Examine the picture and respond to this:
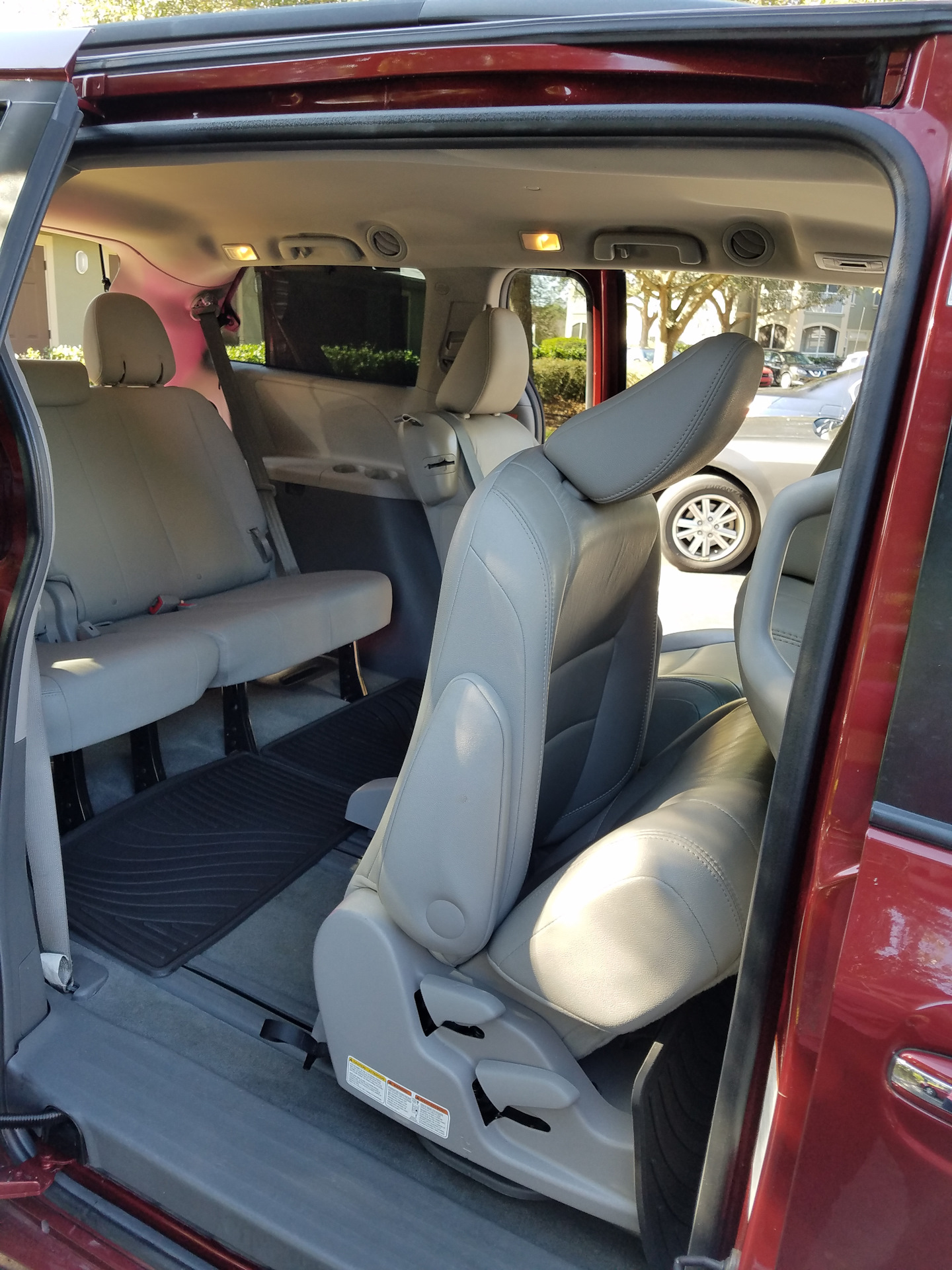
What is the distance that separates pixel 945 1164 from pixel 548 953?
524mm

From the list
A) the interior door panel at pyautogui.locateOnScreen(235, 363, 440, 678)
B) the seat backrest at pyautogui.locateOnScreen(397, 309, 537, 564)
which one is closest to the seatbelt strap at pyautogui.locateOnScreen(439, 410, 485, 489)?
the seat backrest at pyautogui.locateOnScreen(397, 309, 537, 564)

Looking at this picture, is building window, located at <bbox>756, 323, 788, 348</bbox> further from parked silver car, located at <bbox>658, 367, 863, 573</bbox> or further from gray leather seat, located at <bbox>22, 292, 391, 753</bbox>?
gray leather seat, located at <bbox>22, 292, 391, 753</bbox>

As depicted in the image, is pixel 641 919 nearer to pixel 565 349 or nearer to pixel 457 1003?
pixel 457 1003

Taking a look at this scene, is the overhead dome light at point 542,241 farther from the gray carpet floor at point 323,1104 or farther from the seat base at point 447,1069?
the gray carpet floor at point 323,1104

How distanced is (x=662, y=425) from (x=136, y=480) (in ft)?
7.23

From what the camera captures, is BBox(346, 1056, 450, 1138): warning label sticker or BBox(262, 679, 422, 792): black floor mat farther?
BBox(262, 679, 422, 792): black floor mat

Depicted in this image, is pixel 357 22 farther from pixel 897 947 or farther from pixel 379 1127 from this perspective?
Result: pixel 379 1127

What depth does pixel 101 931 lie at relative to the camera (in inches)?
80.5

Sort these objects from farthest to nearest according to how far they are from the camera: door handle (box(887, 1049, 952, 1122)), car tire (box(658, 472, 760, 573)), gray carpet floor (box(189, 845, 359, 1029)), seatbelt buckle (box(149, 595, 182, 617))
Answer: car tire (box(658, 472, 760, 573)) < seatbelt buckle (box(149, 595, 182, 617)) < gray carpet floor (box(189, 845, 359, 1029)) < door handle (box(887, 1049, 952, 1122))

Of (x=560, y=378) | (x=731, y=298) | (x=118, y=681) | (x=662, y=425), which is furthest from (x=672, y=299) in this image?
(x=662, y=425)

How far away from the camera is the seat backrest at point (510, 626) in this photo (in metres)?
1.29

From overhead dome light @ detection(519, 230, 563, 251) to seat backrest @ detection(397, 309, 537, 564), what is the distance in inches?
18.4

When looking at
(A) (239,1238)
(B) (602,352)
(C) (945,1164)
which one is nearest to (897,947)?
(C) (945,1164)

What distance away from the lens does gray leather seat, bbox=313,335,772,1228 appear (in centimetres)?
122
